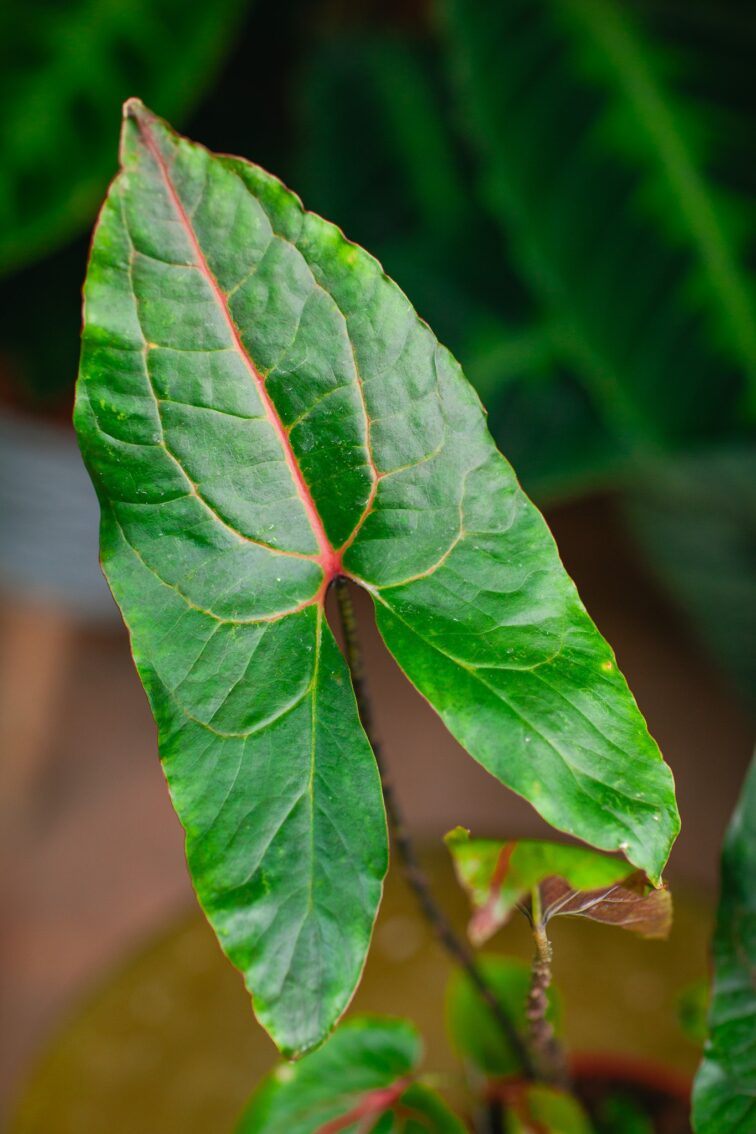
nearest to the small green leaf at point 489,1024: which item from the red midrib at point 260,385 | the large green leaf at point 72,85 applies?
the red midrib at point 260,385

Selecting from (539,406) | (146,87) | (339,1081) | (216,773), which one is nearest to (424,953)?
(339,1081)

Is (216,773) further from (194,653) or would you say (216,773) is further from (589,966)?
(589,966)

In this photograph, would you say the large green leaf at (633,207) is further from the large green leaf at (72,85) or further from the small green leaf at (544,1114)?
the small green leaf at (544,1114)

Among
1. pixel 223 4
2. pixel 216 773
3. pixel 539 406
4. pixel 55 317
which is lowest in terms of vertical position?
pixel 216 773

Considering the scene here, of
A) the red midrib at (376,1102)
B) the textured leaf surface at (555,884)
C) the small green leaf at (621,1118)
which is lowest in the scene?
the small green leaf at (621,1118)

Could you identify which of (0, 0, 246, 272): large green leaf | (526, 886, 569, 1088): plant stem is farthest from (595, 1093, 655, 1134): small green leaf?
(0, 0, 246, 272): large green leaf

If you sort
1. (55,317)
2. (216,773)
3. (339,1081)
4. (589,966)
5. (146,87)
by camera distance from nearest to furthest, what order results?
(216,773) < (339,1081) < (589,966) < (146,87) < (55,317)

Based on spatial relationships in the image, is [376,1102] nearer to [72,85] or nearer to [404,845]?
[404,845]

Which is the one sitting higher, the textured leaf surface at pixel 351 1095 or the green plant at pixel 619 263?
the green plant at pixel 619 263
